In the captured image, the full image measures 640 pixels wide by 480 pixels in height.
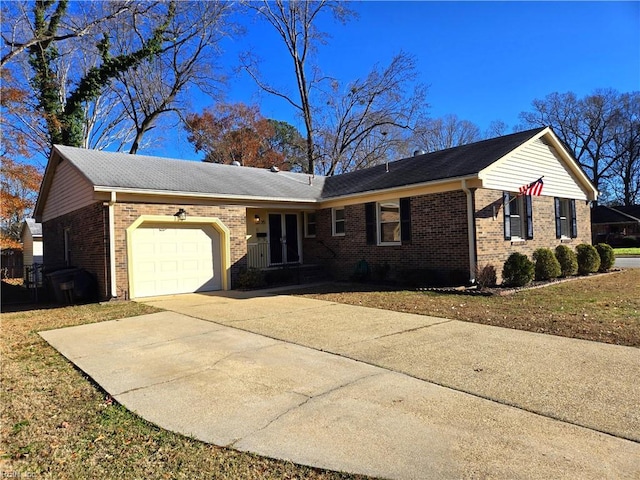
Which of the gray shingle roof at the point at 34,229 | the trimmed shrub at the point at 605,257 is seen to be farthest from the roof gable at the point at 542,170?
the gray shingle roof at the point at 34,229

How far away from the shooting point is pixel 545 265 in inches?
490

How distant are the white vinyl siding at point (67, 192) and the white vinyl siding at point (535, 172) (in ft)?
36.8

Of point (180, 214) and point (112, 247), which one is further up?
point (180, 214)

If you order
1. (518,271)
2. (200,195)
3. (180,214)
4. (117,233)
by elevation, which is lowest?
(518,271)

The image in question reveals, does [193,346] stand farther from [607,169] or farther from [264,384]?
[607,169]

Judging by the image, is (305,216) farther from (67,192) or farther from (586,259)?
(586,259)

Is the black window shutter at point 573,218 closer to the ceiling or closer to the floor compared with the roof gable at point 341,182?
closer to the floor

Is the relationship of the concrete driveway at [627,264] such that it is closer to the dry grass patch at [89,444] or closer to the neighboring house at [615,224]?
the neighboring house at [615,224]

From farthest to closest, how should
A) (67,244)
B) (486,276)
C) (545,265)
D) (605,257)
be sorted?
(605,257), (67,244), (545,265), (486,276)

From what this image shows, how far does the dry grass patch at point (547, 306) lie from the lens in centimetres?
656

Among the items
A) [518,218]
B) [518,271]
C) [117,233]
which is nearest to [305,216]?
[117,233]

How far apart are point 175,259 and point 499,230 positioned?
31.5 feet

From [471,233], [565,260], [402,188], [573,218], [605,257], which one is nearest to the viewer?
[471,233]

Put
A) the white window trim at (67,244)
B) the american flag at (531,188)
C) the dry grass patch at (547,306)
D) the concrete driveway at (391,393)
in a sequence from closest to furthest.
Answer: the concrete driveway at (391,393), the dry grass patch at (547,306), the american flag at (531,188), the white window trim at (67,244)
